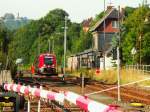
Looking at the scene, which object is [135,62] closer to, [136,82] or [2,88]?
[136,82]

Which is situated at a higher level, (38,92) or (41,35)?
(41,35)

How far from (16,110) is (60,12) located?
543 feet

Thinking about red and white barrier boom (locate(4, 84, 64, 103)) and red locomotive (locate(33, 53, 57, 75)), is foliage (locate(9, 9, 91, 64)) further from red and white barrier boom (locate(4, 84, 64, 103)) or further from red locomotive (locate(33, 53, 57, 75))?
red and white barrier boom (locate(4, 84, 64, 103))

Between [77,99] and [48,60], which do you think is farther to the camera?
[48,60]

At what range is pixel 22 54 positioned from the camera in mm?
158000

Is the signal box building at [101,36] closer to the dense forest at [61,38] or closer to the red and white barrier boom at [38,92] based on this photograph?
the dense forest at [61,38]

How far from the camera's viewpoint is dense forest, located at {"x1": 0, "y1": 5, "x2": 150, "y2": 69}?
6412 centimetres

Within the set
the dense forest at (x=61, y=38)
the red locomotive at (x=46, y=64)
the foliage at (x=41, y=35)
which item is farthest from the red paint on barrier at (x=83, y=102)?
the foliage at (x=41, y=35)

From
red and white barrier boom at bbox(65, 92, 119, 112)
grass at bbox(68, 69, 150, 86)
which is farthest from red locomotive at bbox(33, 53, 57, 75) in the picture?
red and white barrier boom at bbox(65, 92, 119, 112)

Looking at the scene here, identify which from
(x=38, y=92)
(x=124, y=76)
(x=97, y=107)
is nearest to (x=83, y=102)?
(x=97, y=107)

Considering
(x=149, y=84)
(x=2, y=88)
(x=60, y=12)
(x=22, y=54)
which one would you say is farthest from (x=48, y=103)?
(x=60, y=12)

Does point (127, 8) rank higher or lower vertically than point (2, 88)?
higher

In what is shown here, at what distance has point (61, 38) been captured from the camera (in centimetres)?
14175

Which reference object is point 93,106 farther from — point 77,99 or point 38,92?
point 38,92
